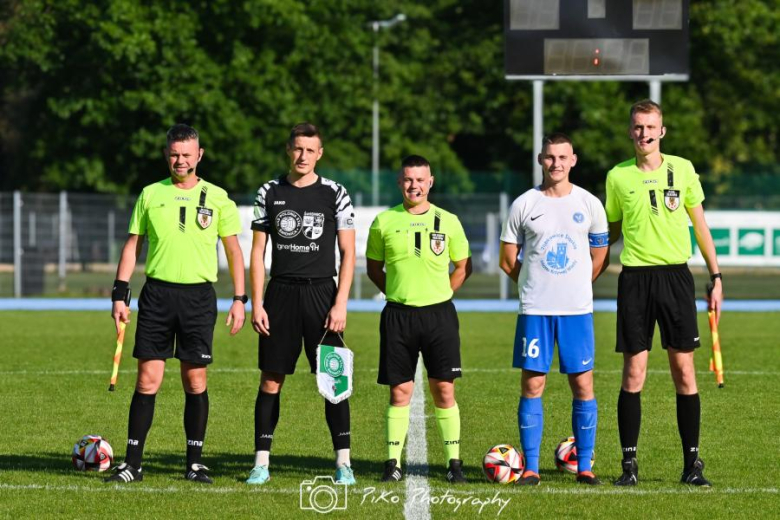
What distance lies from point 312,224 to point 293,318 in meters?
0.52

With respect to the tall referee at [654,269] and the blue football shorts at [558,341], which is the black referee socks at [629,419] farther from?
the blue football shorts at [558,341]

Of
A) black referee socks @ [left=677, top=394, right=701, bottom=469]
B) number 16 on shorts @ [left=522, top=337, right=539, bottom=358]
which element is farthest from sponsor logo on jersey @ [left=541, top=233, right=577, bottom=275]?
black referee socks @ [left=677, top=394, right=701, bottom=469]

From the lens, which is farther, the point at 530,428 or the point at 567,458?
the point at 567,458

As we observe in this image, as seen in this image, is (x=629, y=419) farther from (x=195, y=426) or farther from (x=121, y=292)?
(x=121, y=292)

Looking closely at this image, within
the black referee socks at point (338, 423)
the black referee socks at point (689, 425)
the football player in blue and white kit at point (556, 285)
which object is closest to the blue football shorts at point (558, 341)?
the football player in blue and white kit at point (556, 285)

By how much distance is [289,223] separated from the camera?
24.6 feet

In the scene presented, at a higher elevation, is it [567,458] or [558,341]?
[558,341]

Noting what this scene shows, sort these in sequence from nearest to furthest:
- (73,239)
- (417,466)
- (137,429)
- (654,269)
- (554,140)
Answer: (554,140) < (654,269) < (137,429) < (417,466) < (73,239)

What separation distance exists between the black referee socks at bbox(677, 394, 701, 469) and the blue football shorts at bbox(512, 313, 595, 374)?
60 cm

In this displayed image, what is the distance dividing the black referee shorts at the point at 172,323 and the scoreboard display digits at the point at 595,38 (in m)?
10.00

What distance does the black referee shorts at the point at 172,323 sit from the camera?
7.48 metres

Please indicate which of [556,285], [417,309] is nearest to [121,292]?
[417,309]

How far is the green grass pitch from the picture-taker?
6.83 meters

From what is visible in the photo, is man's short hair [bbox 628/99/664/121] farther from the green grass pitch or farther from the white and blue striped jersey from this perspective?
the green grass pitch
